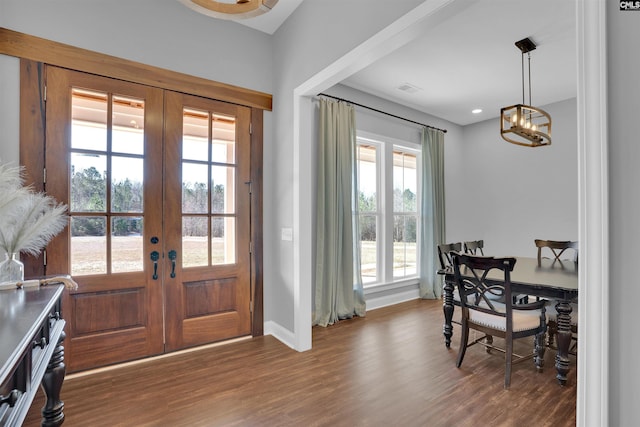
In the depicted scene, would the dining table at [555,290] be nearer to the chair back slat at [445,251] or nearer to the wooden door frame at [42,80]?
the chair back slat at [445,251]

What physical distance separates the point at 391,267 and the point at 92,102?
4123 mm

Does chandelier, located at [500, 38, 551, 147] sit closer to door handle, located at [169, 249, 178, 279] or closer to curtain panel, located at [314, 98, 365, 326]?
curtain panel, located at [314, 98, 365, 326]

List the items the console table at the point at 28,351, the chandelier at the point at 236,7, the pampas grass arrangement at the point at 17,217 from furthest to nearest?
the pampas grass arrangement at the point at 17,217
the chandelier at the point at 236,7
the console table at the point at 28,351

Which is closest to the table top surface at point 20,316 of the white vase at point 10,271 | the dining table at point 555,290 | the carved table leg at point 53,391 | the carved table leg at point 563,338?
the white vase at point 10,271

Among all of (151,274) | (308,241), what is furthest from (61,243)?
(308,241)

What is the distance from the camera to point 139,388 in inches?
94.6

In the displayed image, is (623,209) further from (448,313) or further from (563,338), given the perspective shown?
(448,313)

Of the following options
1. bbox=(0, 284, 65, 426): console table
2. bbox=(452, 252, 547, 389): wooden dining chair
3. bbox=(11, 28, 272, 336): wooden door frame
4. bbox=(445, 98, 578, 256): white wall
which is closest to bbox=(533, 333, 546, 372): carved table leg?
bbox=(452, 252, 547, 389): wooden dining chair

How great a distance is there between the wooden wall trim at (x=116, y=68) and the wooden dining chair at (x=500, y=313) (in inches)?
103

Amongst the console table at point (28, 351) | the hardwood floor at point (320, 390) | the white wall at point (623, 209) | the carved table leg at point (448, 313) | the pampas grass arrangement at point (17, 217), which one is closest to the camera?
the console table at point (28, 351)

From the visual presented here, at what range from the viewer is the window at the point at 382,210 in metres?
4.72

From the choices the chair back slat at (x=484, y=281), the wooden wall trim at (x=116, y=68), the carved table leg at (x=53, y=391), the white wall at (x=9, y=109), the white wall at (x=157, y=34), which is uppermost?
the white wall at (x=157, y=34)

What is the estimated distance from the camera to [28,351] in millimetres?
1150

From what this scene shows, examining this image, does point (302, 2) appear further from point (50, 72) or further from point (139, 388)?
point (139, 388)
